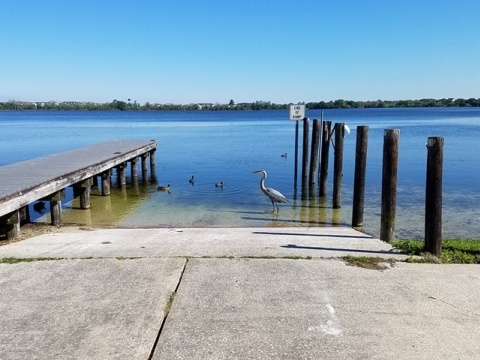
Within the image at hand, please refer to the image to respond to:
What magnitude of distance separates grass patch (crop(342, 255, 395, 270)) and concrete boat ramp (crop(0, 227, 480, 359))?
6cm

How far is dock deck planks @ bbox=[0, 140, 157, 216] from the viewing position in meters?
7.86

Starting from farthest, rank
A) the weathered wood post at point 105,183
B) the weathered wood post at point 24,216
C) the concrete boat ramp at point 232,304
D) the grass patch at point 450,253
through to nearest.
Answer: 1. the weathered wood post at point 105,183
2. the weathered wood post at point 24,216
3. the grass patch at point 450,253
4. the concrete boat ramp at point 232,304

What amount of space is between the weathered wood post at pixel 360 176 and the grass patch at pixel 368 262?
441cm

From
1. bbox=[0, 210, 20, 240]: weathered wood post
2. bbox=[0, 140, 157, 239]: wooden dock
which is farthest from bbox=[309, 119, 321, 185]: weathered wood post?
bbox=[0, 210, 20, 240]: weathered wood post

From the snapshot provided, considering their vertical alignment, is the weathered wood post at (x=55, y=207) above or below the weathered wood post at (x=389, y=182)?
below

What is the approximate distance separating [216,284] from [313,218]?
7.48 m

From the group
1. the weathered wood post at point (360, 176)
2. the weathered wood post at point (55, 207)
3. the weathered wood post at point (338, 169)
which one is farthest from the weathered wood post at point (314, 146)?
the weathered wood post at point (55, 207)

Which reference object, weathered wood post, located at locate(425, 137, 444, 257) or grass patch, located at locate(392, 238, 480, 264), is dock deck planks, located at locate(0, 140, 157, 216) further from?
weathered wood post, located at locate(425, 137, 444, 257)

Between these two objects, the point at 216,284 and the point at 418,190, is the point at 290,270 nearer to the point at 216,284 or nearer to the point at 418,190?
the point at 216,284

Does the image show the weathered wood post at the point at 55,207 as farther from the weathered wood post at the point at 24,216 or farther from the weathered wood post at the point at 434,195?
the weathered wood post at the point at 434,195

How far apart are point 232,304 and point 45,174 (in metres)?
7.85

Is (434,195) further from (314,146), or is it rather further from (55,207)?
(314,146)

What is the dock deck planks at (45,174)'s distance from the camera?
7.86 metres

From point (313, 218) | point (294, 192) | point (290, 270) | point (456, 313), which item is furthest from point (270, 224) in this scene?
point (456, 313)
